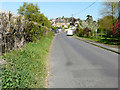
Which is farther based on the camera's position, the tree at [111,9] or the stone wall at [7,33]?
the tree at [111,9]

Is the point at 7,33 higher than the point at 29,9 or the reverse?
the reverse

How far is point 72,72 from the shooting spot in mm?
6953

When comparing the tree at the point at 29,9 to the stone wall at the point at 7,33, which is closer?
the stone wall at the point at 7,33

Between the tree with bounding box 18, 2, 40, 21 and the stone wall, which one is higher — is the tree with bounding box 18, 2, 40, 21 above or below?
above

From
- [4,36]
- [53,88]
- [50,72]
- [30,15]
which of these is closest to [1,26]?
[4,36]

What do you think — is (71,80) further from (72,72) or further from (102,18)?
(102,18)

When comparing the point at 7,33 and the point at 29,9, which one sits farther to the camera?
the point at 29,9

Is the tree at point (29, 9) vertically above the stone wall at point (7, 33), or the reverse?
the tree at point (29, 9)

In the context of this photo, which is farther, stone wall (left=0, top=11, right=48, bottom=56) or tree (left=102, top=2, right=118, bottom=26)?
tree (left=102, top=2, right=118, bottom=26)

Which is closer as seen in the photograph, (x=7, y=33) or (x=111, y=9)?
(x=7, y=33)

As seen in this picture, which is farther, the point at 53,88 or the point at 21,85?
the point at 53,88

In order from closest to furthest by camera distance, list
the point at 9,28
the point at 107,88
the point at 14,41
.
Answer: the point at 107,88 < the point at 9,28 < the point at 14,41

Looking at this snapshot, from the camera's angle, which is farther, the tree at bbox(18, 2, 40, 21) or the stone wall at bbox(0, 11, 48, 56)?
the tree at bbox(18, 2, 40, 21)

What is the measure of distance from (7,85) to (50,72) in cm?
315
